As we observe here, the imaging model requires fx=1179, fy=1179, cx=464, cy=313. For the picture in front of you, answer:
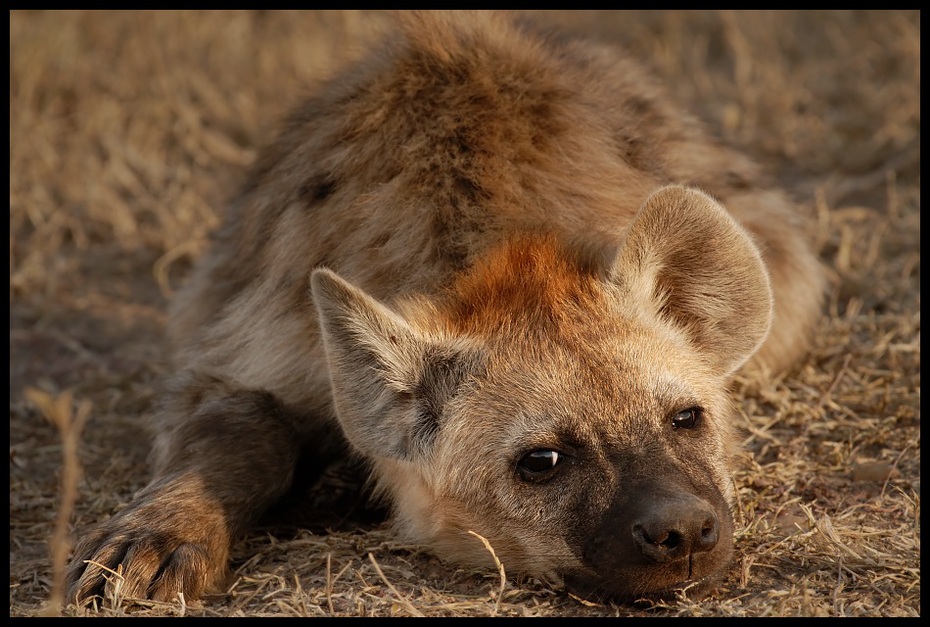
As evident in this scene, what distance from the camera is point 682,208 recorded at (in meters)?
2.13

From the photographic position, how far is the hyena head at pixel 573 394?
1.98 metres

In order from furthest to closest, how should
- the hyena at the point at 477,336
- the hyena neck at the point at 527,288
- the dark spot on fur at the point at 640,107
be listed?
1. the dark spot on fur at the point at 640,107
2. the hyena neck at the point at 527,288
3. the hyena at the point at 477,336

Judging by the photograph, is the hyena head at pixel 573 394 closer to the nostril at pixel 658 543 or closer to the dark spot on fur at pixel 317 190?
the nostril at pixel 658 543

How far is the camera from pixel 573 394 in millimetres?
2029

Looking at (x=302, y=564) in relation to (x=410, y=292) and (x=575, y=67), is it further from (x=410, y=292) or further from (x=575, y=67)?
(x=575, y=67)

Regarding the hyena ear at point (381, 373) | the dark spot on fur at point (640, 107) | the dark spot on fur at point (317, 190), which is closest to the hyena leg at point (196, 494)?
the hyena ear at point (381, 373)

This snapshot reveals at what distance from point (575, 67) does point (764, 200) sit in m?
0.67

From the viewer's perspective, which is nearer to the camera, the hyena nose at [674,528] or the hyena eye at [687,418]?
the hyena nose at [674,528]

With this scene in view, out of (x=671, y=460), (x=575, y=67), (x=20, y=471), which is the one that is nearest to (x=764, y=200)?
(x=575, y=67)

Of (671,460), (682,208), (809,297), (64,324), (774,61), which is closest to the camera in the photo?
(671,460)

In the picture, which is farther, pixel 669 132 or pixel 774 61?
pixel 774 61

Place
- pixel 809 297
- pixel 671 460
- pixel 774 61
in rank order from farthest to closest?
pixel 774 61 → pixel 809 297 → pixel 671 460

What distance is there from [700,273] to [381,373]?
641 mm

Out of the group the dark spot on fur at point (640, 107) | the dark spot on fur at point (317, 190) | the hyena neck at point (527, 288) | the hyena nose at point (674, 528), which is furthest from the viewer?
the dark spot on fur at point (640, 107)
